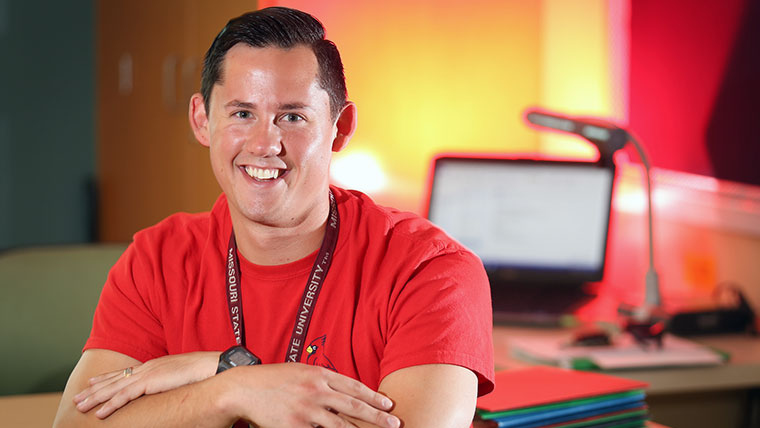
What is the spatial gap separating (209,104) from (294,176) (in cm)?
19

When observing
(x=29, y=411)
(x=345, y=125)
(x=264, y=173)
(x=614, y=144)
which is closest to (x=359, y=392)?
(x=264, y=173)

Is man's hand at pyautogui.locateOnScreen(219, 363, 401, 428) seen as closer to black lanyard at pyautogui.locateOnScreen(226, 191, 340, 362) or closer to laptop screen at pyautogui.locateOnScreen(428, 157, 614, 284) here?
black lanyard at pyautogui.locateOnScreen(226, 191, 340, 362)

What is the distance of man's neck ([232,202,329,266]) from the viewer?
1490 mm

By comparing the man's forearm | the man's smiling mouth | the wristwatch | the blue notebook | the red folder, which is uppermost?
the man's smiling mouth

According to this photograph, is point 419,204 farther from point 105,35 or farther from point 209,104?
point 105,35

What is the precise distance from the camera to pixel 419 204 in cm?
331

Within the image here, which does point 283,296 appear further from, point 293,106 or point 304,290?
point 293,106

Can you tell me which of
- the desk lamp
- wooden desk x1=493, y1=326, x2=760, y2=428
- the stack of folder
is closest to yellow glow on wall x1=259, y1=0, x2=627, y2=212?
the desk lamp

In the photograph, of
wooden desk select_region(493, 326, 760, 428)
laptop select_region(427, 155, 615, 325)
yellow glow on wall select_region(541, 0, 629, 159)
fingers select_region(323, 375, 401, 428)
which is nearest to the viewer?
fingers select_region(323, 375, 401, 428)

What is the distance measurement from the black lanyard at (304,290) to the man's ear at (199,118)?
0.17m

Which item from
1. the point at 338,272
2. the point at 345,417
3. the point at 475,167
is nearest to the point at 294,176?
the point at 338,272

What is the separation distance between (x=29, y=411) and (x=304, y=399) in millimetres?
600

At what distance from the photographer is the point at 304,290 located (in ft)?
4.75

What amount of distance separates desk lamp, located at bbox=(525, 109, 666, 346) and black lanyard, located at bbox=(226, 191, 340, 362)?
1.08 meters
